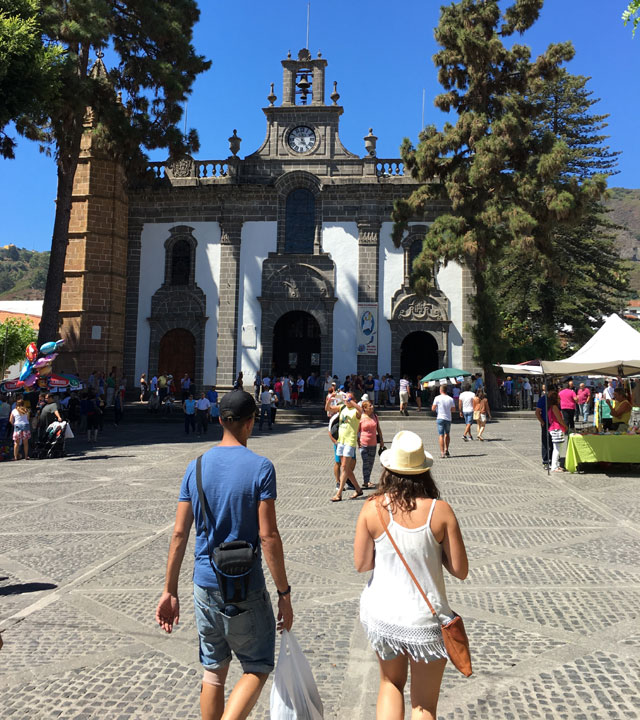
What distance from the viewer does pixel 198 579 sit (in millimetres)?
2783

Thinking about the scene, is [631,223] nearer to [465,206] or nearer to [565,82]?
[565,82]

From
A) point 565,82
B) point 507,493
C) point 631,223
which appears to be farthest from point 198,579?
point 631,223

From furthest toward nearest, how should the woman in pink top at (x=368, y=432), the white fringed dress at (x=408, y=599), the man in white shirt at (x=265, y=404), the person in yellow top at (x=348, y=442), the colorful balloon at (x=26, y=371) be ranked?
the man in white shirt at (x=265, y=404) → the colorful balloon at (x=26, y=371) → the woman in pink top at (x=368, y=432) → the person in yellow top at (x=348, y=442) → the white fringed dress at (x=408, y=599)

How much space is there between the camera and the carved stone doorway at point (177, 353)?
28312 mm

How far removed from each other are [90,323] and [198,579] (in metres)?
25.1

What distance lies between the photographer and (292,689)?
2.57m

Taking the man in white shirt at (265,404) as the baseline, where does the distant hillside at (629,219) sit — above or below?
above

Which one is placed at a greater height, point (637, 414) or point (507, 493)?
point (637, 414)

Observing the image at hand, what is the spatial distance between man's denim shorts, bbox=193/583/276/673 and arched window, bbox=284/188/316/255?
84.7 feet

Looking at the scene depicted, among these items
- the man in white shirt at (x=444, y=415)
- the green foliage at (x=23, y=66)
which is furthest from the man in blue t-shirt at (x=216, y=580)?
the green foliage at (x=23, y=66)

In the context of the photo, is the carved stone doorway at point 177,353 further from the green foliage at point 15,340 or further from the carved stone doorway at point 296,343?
the green foliage at point 15,340

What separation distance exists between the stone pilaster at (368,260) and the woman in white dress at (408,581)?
79.8ft

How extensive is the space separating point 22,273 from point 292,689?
151 meters

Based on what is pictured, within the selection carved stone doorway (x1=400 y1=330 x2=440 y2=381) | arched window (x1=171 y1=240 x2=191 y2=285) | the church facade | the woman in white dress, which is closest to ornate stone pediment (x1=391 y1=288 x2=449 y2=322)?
the church facade
